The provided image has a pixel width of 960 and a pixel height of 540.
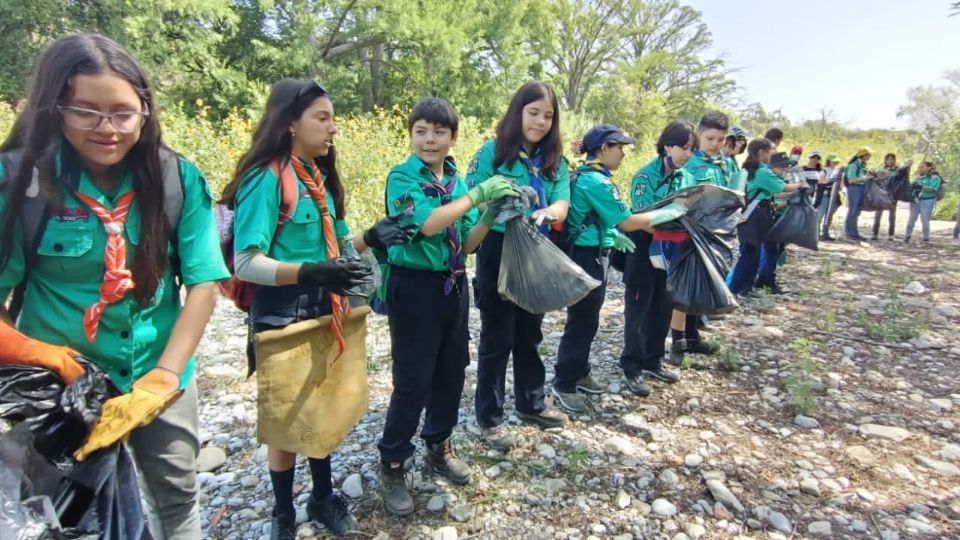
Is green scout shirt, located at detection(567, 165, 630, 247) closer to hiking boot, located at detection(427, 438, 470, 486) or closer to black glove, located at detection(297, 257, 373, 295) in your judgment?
hiking boot, located at detection(427, 438, 470, 486)

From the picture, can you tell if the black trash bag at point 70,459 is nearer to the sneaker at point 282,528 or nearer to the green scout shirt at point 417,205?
the sneaker at point 282,528

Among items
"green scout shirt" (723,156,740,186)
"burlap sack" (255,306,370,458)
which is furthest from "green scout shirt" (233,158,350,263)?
"green scout shirt" (723,156,740,186)

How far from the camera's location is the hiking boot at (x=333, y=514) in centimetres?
219

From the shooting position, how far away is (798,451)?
118 inches

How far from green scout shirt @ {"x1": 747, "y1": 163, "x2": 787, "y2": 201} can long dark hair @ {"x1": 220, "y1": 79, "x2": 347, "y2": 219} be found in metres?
5.11

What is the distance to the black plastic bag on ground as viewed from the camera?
2.47m

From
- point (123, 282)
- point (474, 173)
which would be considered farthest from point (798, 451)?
point (123, 282)

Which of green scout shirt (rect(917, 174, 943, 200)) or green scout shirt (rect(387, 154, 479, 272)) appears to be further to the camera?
green scout shirt (rect(917, 174, 943, 200))

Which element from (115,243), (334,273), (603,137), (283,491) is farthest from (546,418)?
(115,243)

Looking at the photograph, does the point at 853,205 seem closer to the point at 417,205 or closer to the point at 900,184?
the point at 900,184

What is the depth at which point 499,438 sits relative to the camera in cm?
289

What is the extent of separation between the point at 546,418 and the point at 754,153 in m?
4.24

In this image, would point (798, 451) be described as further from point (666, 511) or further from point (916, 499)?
point (666, 511)

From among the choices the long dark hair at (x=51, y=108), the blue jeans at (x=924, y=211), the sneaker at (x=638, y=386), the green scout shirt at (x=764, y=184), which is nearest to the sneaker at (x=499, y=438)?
the sneaker at (x=638, y=386)
